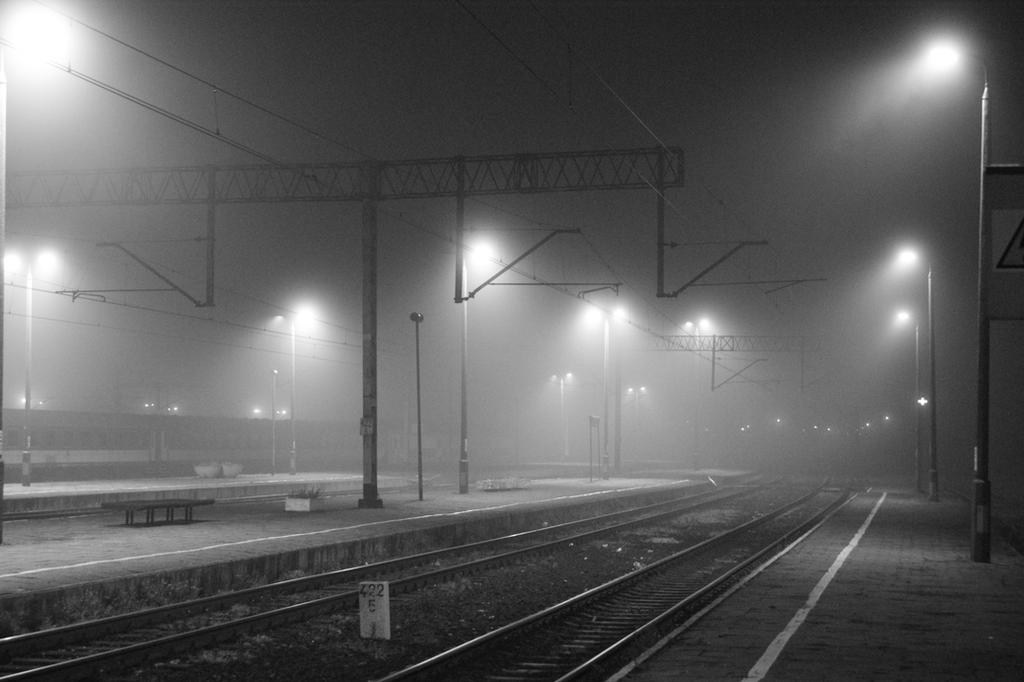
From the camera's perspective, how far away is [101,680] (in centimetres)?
1098

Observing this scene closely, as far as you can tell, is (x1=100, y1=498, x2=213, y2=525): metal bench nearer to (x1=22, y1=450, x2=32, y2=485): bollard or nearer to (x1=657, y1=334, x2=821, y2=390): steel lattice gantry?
(x1=22, y1=450, x2=32, y2=485): bollard

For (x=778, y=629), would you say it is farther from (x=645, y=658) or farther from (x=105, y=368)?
(x=105, y=368)

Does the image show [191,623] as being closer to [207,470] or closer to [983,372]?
[983,372]

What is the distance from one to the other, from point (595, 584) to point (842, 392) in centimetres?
12258


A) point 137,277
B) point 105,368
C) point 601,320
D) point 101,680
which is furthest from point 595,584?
point 105,368

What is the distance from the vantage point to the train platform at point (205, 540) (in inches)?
610

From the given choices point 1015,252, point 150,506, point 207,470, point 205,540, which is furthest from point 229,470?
point 1015,252

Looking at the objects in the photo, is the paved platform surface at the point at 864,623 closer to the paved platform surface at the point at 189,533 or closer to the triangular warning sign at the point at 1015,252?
the triangular warning sign at the point at 1015,252

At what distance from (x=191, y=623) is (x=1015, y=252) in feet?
46.2

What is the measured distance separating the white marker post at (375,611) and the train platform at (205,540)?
13.0 feet

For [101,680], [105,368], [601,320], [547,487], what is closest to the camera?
[101,680]

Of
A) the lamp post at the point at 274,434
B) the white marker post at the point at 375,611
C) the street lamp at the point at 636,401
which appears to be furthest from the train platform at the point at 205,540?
the street lamp at the point at 636,401

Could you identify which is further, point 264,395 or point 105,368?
point 264,395

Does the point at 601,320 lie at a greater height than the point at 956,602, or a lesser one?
greater
